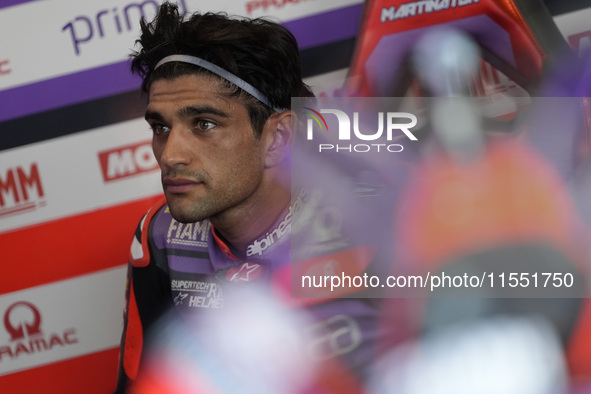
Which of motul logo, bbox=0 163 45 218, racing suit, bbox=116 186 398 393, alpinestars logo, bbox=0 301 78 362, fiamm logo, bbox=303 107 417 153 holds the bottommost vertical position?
alpinestars logo, bbox=0 301 78 362

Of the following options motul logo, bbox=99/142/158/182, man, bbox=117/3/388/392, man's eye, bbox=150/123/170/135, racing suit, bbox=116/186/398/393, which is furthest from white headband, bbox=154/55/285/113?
motul logo, bbox=99/142/158/182

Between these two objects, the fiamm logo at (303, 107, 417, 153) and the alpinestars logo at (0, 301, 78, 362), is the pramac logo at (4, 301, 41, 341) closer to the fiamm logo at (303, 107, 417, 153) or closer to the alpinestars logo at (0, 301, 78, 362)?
the alpinestars logo at (0, 301, 78, 362)

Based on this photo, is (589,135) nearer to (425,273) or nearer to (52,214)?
(425,273)

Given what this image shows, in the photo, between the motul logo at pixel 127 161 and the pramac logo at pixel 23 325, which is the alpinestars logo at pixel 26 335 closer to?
the pramac logo at pixel 23 325

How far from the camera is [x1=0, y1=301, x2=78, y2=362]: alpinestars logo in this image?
164 cm

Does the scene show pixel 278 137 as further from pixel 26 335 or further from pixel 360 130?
pixel 26 335

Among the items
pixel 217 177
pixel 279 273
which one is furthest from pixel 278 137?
pixel 279 273

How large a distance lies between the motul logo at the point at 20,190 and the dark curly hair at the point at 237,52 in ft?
1.59

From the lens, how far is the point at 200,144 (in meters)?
1.19

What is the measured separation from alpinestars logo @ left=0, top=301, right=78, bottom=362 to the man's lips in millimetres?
650

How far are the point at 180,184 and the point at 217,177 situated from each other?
0.22 feet

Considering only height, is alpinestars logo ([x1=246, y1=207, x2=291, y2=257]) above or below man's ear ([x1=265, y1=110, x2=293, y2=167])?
below

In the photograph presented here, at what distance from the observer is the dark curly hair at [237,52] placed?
120 centimetres

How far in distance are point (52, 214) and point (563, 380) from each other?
120 cm
